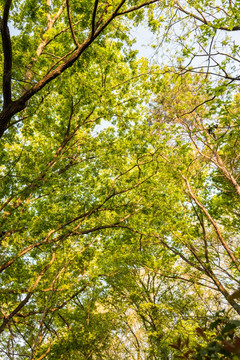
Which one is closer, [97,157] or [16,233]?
[16,233]

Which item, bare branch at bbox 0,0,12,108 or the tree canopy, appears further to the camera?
the tree canopy

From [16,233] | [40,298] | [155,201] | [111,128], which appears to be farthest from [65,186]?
[40,298]

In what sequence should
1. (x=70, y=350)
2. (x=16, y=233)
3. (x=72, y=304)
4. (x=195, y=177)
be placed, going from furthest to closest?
(x=72, y=304) < (x=70, y=350) < (x=195, y=177) < (x=16, y=233)

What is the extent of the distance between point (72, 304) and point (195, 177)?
9511mm

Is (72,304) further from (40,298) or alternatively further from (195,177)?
(195,177)

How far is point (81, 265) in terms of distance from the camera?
877cm

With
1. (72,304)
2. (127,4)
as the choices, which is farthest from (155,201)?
(72,304)

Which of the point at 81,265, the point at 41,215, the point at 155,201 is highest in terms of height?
the point at 41,215

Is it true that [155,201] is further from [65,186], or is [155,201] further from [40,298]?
[40,298]

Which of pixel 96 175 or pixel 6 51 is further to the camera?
pixel 96 175

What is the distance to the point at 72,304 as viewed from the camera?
459 inches

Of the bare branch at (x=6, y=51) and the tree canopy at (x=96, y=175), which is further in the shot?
the tree canopy at (x=96, y=175)

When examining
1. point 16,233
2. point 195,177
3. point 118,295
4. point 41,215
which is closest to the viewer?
point 16,233

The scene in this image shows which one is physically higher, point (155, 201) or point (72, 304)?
point (155, 201)
